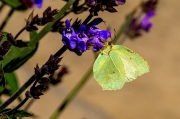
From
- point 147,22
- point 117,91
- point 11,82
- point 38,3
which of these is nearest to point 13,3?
point 38,3

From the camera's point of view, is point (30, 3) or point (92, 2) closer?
point (92, 2)

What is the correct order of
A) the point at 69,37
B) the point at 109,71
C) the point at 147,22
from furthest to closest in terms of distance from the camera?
the point at 147,22 → the point at 109,71 → the point at 69,37

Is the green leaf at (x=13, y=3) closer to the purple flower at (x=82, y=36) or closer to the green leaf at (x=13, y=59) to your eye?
the green leaf at (x=13, y=59)

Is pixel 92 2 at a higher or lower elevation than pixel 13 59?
higher

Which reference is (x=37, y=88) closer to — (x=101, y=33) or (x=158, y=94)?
(x=101, y=33)

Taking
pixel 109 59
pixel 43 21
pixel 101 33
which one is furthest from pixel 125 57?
pixel 43 21

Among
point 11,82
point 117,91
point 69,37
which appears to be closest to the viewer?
point 69,37

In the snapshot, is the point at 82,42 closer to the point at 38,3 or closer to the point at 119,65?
the point at 119,65

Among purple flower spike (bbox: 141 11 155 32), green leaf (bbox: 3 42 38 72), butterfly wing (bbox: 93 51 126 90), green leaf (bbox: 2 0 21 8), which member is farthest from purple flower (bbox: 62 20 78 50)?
purple flower spike (bbox: 141 11 155 32)
